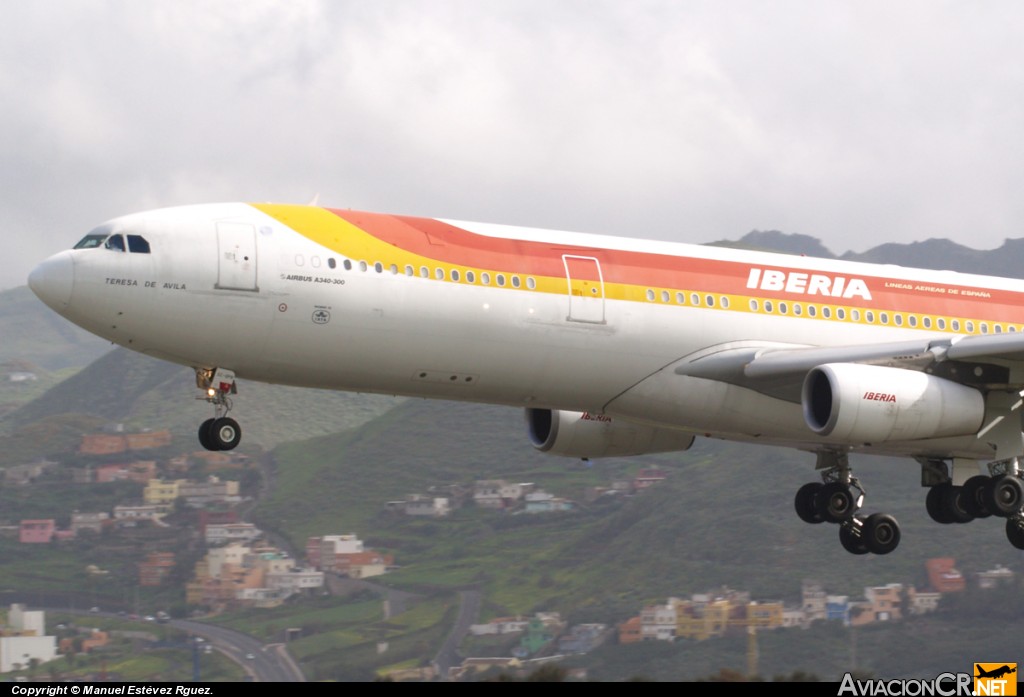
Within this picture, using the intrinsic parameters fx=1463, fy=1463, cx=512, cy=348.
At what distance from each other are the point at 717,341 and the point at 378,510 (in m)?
113

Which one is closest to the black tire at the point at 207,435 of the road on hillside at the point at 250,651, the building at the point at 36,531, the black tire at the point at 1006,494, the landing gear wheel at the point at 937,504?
the black tire at the point at 1006,494

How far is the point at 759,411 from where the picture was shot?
1321 inches

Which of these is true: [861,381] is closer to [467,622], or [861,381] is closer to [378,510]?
[467,622]

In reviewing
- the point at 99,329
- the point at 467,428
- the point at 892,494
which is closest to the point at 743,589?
the point at 892,494

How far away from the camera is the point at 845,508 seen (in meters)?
37.7

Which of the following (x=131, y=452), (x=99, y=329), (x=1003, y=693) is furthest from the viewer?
(x=131, y=452)

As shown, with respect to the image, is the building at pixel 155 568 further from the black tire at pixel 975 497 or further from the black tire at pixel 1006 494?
the black tire at pixel 1006 494

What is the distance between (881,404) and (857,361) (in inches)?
54.4

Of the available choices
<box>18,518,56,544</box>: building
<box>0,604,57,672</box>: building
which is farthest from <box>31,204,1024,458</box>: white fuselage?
<box>18,518,56,544</box>: building

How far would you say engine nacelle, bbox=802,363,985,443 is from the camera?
102ft

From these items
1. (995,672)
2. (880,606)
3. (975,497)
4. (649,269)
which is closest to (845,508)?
(975,497)

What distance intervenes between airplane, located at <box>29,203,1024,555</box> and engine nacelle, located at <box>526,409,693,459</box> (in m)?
0.05

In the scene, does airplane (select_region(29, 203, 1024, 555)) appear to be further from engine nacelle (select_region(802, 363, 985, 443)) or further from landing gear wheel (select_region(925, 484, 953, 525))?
landing gear wheel (select_region(925, 484, 953, 525))

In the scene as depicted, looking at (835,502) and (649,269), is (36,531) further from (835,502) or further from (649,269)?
(649,269)
